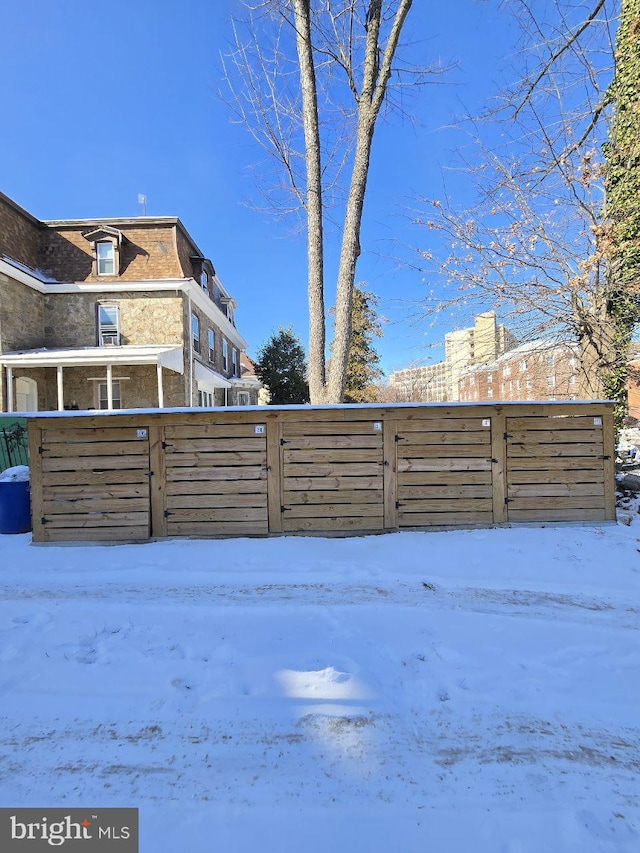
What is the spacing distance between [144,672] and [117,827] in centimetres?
93

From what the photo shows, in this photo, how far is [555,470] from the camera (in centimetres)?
525

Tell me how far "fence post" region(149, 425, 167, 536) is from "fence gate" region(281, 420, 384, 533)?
1.55m

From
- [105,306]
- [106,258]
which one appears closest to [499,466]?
[105,306]

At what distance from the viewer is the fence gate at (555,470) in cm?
522

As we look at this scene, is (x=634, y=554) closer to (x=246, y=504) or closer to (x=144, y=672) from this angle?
(x=246, y=504)

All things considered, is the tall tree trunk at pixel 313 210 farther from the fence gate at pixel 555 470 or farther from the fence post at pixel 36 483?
the fence post at pixel 36 483

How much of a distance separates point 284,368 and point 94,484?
55.0ft

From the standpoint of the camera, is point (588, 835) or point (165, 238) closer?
point (588, 835)

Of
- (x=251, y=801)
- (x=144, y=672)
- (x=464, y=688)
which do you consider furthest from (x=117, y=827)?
(x=464, y=688)

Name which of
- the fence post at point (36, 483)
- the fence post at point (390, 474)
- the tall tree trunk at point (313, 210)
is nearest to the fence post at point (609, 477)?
the fence post at point (390, 474)

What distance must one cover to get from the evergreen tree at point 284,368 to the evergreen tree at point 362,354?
8.63ft

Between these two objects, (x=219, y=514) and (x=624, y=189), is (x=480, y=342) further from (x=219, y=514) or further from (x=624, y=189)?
(x=219, y=514)

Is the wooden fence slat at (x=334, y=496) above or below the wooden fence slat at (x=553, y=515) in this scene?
above

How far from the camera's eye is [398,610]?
10.7 ft
